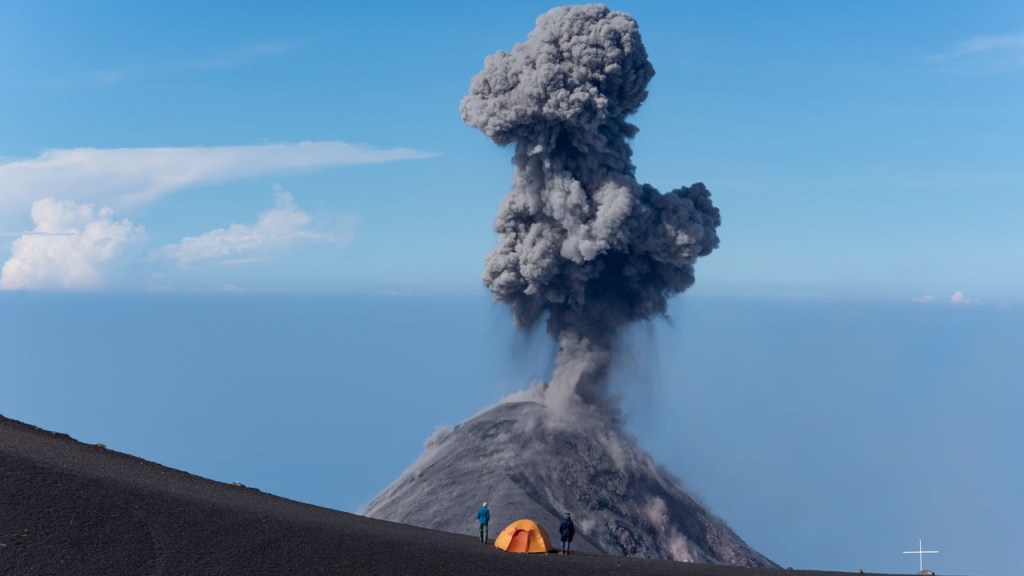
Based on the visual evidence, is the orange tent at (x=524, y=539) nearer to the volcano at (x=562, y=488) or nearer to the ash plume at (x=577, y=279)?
the ash plume at (x=577, y=279)

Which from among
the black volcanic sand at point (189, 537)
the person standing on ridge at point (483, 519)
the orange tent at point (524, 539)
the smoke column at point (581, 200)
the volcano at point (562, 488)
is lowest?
the black volcanic sand at point (189, 537)

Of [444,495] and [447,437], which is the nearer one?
[444,495]

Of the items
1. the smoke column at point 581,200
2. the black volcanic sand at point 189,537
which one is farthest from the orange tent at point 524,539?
the smoke column at point 581,200

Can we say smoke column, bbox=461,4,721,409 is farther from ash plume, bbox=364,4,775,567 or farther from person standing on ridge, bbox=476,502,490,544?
person standing on ridge, bbox=476,502,490,544

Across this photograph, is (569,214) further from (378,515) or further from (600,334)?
(378,515)

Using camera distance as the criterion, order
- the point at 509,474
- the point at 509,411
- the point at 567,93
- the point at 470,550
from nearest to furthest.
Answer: the point at 470,550 < the point at 567,93 < the point at 509,474 < the point at 509,411

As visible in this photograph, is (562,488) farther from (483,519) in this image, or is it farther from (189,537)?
(189,537)

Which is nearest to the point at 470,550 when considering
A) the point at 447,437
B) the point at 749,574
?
the point at 749,574
